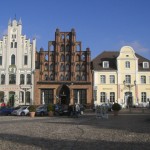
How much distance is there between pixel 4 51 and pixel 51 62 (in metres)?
10.0

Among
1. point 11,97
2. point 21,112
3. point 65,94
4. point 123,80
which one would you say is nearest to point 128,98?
point 123,80

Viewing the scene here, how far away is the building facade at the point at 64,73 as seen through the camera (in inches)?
2670

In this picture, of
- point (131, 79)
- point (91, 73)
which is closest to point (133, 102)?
point (131, 79)

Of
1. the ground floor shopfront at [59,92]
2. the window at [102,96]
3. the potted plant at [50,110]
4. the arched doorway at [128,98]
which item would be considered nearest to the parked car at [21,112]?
the potted plant at [50,110]

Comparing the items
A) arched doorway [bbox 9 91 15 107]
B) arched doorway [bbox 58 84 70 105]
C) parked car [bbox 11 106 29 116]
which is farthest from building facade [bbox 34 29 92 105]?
parked car [bbox 11 106 29 116]

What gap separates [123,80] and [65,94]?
477 inches

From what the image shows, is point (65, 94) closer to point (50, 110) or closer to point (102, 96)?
point (102, 96)

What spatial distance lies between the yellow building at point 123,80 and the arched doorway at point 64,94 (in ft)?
18.0

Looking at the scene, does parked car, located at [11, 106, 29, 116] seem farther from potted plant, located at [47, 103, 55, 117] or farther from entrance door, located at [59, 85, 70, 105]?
entrance door, located at [59, 85, 70, 105]

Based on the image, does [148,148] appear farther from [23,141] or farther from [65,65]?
[65,65]

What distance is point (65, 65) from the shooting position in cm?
6894

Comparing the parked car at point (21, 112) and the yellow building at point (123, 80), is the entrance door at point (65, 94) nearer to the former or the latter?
the yellow building at point (123, 80)

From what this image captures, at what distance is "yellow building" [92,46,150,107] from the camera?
68.8 m

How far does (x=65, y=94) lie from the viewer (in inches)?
2709
